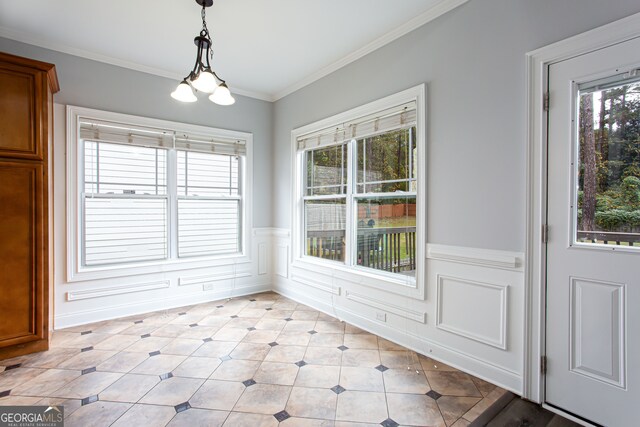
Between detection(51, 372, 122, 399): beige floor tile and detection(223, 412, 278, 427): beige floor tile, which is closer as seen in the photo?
detection(223, 412, 278, 427): beige floor tile

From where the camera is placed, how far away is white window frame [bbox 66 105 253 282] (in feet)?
10.7

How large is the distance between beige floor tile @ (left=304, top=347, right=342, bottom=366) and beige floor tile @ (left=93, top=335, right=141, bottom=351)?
165cm

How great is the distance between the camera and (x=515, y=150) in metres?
2.14

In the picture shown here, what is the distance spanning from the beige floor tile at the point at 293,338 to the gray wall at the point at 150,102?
6.24 feet

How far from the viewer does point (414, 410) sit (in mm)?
1971

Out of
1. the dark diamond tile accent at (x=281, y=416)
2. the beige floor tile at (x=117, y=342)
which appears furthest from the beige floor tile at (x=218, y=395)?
the beige floor tile at (x=117, y=342)

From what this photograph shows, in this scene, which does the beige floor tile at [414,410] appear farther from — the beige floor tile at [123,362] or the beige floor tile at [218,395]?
the beige floor tile at [123,362]

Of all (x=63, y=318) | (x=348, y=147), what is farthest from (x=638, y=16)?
(x=63, y=318)

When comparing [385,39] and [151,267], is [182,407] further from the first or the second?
[385,39]

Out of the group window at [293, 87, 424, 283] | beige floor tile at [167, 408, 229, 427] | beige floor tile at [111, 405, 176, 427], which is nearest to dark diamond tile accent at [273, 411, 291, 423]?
beige floor tile at [167, 408, 229, 427]

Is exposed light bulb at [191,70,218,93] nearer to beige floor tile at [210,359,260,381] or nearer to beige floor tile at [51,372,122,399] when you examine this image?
beige floor tile at [210,359,260,381]

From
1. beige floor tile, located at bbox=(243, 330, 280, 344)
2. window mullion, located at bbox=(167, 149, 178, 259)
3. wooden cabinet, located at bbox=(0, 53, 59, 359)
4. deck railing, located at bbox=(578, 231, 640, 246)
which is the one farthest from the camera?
window mullion, located at bbox=(167, 149, 178, 259)

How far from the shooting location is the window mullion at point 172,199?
391 cm

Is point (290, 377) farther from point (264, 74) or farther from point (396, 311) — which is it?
point (264, 74)
